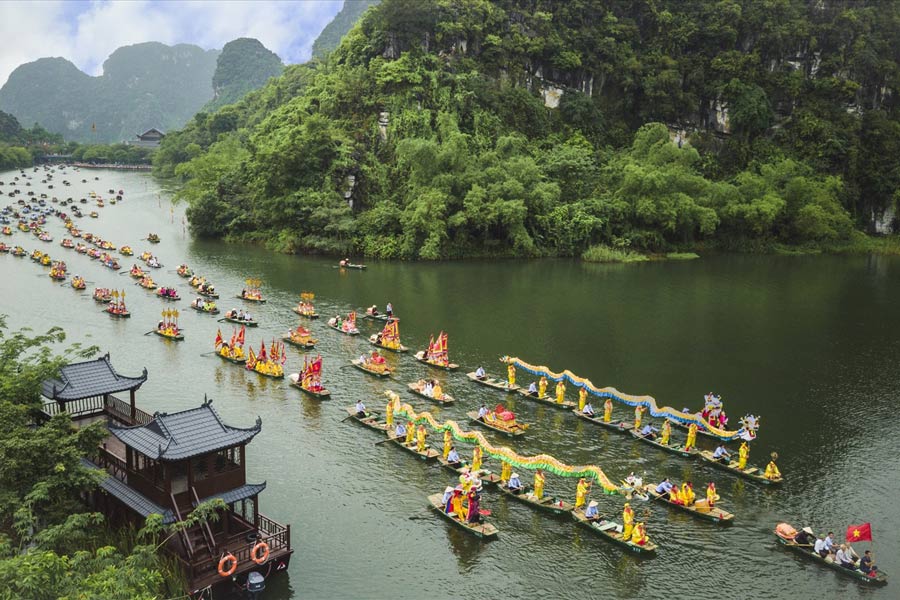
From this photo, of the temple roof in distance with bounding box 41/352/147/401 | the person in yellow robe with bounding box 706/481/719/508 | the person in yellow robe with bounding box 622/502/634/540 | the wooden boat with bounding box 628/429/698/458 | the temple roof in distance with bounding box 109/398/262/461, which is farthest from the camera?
the wooden boat with bounding box 628/429/698/458

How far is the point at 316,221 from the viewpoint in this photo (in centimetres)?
7738

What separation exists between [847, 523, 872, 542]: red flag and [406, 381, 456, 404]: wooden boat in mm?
18573

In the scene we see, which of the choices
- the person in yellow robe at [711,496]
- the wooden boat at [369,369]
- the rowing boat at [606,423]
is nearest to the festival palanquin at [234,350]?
the wooden boat at [369,369]

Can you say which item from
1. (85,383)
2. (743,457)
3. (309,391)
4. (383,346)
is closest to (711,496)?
(743,457)

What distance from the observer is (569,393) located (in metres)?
40.3

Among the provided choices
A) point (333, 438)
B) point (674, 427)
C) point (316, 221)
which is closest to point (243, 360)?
point (333, 438)

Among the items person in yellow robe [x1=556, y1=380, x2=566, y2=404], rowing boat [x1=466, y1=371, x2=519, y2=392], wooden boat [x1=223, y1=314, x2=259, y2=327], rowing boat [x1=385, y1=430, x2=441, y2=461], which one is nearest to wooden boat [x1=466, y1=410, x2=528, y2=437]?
rowing boat [x1=385, y1=430, x2=441, y2=461]

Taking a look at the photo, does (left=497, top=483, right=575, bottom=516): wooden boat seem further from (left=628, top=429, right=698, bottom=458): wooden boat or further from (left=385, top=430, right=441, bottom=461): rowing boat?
(left=628, top=429, right=698, bottom=458): wooden boat

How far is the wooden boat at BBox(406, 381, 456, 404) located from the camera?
125 ft

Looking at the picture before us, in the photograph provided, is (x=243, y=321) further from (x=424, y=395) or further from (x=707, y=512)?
(x=707, y=512)

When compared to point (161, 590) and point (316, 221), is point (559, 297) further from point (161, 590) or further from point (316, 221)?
point (161, 590)

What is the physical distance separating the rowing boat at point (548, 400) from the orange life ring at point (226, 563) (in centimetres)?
2047

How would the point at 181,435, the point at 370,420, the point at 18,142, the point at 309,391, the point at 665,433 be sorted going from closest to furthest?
the point at 181,435 → the point at 665,433 → the point at 370,420 → the point at 309,391 → the point at 18,142

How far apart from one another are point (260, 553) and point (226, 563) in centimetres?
104
